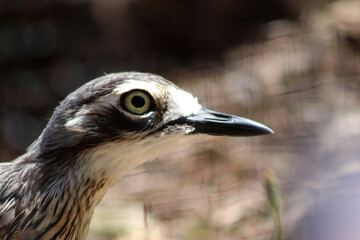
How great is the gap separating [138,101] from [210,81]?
3629 mm

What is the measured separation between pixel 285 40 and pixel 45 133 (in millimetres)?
4524

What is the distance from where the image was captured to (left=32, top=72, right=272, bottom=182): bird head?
2.43 meters

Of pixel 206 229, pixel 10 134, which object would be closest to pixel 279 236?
pixel 206 229

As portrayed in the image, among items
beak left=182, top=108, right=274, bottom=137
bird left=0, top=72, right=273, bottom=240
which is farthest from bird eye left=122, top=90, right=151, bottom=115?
beak left=182, top=108, right=274, bottom=137

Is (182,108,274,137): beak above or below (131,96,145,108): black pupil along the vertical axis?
below

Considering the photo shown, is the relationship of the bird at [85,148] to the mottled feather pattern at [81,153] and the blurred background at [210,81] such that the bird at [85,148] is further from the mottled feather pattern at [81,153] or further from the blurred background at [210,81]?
the blurred background at [210,81]

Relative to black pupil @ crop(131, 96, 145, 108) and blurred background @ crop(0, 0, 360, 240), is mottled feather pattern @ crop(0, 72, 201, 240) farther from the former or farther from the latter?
blurred background @ crop(0, 0, 360, 240)

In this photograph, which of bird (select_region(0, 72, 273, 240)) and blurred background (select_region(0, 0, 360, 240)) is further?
blurred background (select_region(0, 0, 360, 240))

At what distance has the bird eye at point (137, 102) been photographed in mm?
2438

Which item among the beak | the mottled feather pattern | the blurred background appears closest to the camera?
the mottled feather pattern

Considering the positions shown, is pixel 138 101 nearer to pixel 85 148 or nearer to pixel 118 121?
pixel 118 121

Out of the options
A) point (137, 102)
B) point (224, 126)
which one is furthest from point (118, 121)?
point (224, 126)

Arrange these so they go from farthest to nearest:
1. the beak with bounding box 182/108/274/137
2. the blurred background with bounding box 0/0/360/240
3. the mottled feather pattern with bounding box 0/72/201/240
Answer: the blurred background with bounding box 0/0/360/240, the beak with bounding box 182/108/274/137, the mottled feather pattern with bounding box 0/72/201/240

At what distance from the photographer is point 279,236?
195 cm
